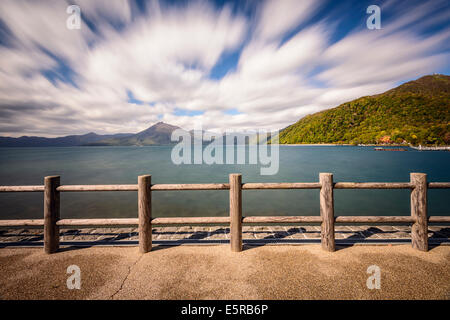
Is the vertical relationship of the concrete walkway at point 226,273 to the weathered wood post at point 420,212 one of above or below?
below

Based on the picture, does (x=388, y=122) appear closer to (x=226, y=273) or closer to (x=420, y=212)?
(x=420, y=212)

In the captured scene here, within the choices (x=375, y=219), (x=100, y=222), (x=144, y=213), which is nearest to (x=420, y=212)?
(x=375, y=219)

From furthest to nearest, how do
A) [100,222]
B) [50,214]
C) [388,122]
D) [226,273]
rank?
[388,122] < [100,222] < [50,214] < [226,273]

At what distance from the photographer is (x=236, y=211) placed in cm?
401

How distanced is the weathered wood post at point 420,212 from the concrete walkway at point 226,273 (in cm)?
24

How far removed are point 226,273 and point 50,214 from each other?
401 centimetres

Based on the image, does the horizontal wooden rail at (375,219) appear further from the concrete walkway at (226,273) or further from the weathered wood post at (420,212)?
the concrete walkway at (226,273)

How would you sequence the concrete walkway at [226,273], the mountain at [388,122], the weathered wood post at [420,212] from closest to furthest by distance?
1. the concrete walkway at [226,273]
2. the weathered wood post at [420,212]
3. the mountain at [388,122]

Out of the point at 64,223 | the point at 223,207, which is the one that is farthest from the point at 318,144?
the point at 64,223

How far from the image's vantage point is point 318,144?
511 feet

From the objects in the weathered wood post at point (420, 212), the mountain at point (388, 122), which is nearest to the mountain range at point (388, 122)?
the mountain at point (388, 122)

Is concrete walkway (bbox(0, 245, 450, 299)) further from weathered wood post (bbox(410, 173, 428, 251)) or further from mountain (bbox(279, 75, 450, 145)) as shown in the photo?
mountain (bbox(279, 75, 450, 145))

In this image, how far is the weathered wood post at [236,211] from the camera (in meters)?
3.98

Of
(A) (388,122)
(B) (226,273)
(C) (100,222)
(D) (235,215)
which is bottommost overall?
(B) (226,273)
